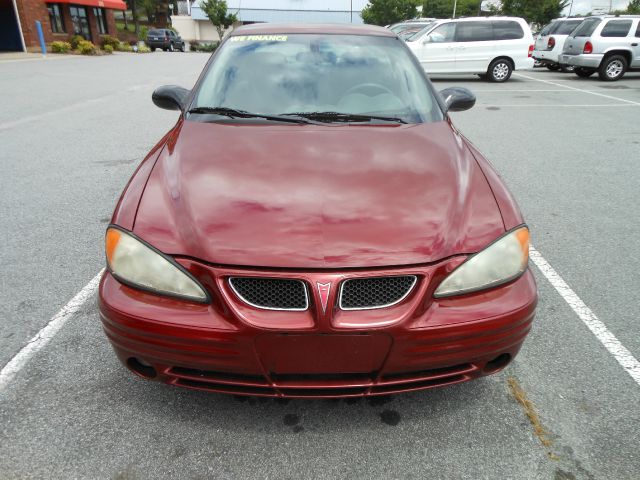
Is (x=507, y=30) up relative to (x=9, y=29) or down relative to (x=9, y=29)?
Answer: up

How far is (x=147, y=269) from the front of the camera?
5.91 ft

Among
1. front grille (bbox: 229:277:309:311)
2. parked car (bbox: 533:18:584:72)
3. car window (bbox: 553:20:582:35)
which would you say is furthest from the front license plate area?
car window (bbox: 553:20:582:35)

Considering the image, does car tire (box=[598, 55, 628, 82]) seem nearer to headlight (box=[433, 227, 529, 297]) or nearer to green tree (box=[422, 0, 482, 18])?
headlight (box=[433, 227, 529, 297])

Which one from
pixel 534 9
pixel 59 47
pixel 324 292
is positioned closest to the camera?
pixel 324 292

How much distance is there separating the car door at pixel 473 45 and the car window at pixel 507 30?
0.60 feet

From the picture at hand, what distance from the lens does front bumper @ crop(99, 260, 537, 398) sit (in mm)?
1658

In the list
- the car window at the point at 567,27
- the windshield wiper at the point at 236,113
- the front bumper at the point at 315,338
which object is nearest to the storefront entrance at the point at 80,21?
the car window at the point at 567,27

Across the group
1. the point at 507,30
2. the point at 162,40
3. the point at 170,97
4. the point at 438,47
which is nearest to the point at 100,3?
the point at 162,40

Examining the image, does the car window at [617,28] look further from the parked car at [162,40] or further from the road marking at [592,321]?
the parked car at [162,40]

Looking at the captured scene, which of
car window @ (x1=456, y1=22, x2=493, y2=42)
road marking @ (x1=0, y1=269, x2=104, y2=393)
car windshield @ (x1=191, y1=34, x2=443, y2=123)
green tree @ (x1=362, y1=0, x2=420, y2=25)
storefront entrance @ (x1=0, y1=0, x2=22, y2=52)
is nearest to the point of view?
road marking @ (x1=0, y1=269, x2=104, y2=393)

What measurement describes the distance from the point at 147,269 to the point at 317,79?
5.60 feet

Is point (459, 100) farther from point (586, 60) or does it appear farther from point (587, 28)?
point (587, 28)

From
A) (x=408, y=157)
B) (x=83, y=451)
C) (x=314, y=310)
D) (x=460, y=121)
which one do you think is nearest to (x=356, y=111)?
(x=408, y=157)

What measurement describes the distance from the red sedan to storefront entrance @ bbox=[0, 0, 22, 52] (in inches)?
1205
